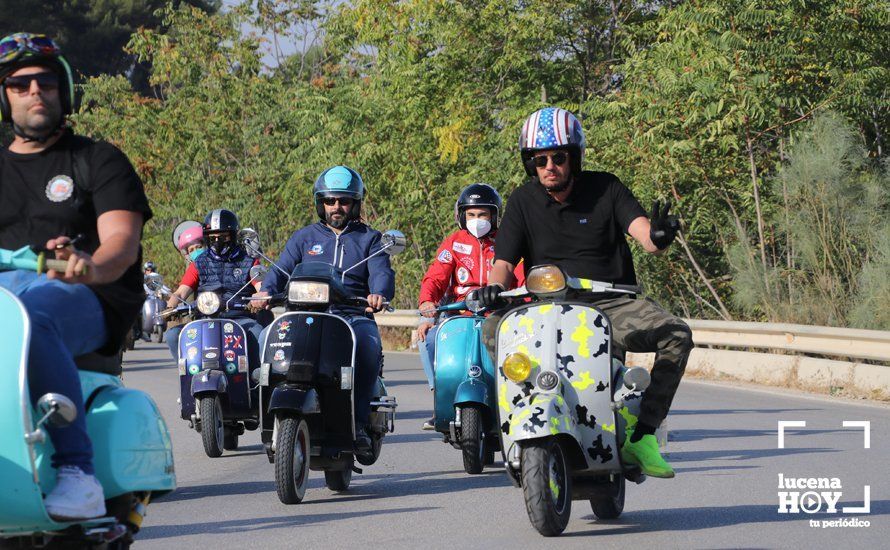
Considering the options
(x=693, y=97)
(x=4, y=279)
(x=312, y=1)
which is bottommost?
(x=4, y=279)

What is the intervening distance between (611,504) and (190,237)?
626cm

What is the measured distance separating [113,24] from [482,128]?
1476 inches

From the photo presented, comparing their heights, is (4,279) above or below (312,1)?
below

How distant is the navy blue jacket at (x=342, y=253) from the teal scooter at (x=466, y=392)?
615 mm

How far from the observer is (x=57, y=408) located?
446 centimetres

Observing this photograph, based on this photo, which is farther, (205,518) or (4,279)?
(205,518)

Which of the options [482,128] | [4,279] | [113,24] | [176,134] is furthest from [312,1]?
[4,279]

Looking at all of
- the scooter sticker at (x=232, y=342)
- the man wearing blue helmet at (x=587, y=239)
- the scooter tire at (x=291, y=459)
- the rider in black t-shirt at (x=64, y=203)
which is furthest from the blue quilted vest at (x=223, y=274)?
the rider in black t-shirt at (x=64, y=203)

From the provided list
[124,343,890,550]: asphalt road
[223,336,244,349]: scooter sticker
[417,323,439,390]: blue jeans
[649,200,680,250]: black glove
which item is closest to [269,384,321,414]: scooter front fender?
[124,343,890,550]: asphalt road

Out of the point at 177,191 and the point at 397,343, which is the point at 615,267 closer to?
the point at 397,343

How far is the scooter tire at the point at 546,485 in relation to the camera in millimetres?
6965

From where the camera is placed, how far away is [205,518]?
8.47 meters

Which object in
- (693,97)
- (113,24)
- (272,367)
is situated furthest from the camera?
(113,24)

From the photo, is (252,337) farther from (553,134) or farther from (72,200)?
(72,200)
